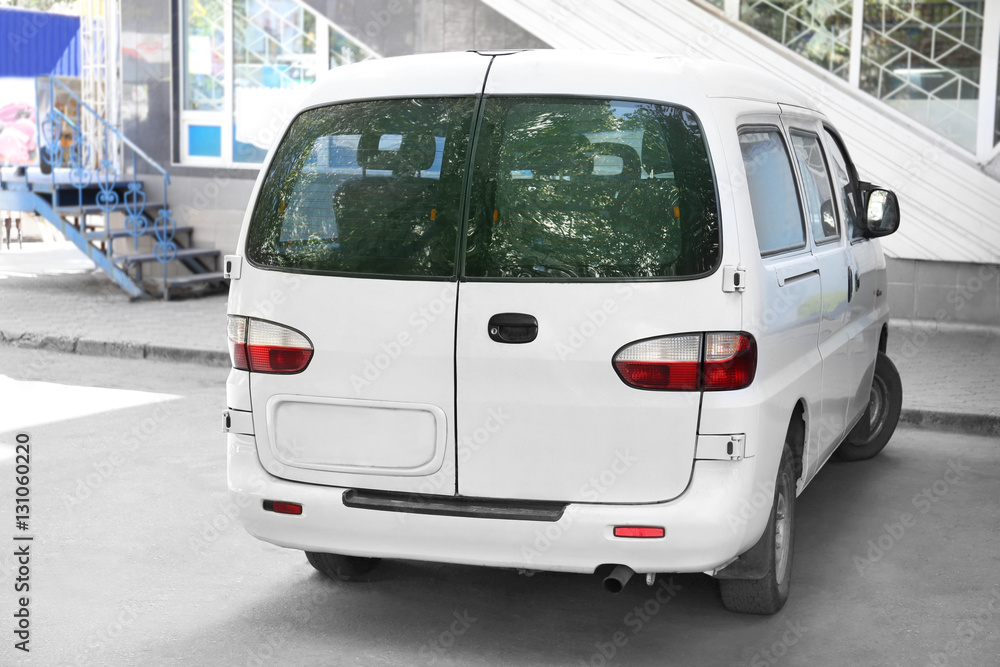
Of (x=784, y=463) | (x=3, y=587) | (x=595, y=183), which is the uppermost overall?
(x=595, y=183)

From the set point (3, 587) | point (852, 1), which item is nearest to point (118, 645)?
point (3, 587)

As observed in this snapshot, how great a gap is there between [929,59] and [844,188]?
6.84 metres

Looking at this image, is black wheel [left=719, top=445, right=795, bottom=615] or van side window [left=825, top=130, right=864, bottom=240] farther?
van side window [left=825, top=130, right=864, bottom=240]

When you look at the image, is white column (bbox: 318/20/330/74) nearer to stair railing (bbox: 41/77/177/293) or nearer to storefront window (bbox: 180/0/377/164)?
storefront window (bbox: 180/0/377/164)

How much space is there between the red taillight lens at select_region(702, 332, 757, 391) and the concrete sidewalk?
4.68m

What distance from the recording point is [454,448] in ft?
13.1

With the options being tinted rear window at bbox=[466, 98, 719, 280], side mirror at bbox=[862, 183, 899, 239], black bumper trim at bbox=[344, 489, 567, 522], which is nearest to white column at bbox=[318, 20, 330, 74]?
side mirror at bbox=[862, 183, 899, 239]

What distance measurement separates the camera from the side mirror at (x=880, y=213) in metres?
5.90

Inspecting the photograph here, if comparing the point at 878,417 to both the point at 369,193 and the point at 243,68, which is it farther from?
the point at 243,68

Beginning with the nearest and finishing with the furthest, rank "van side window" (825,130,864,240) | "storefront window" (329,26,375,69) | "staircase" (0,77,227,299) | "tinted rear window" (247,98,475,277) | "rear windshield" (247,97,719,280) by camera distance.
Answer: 1. "rear windshield" (247,97,719,280)
2. "tinted rear window" (247,98,475,277)
3. "van side window" (825,130,864,240)
4. "staircase" (0,77,227,299)
5. "storefront window" (329,26,375,69)

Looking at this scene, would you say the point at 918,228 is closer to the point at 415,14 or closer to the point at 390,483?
the point at 415,14

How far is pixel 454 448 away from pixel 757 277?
114 centimetres

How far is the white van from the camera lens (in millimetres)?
3869

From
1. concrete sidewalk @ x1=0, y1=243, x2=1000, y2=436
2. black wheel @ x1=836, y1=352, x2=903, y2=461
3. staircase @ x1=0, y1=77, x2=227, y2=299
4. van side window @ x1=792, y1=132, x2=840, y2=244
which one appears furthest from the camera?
staircase @ x1=0, y1=77, x2=227, y2=299
